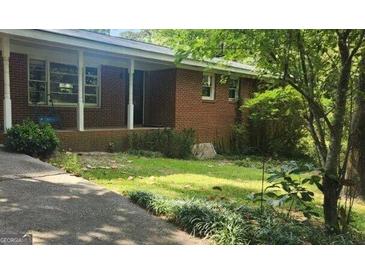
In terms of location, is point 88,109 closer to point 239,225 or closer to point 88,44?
point 88,44

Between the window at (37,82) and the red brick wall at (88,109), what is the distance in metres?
0.18

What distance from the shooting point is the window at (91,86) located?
13398 mm

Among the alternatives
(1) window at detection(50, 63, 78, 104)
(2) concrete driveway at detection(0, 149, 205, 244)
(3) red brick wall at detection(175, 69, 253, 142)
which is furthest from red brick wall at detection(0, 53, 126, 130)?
(2) concrete driveway at detection(0, 149, 205, 244)

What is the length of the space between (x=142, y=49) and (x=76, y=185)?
7429 millimetres

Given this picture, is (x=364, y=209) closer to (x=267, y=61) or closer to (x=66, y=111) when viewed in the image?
(x=267, y=61)

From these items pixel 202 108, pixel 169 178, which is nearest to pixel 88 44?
pixel 169 178

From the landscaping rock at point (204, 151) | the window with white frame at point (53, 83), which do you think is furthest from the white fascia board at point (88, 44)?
the landscaping rock at point (204, 151)

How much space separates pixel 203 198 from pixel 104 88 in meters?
8.66

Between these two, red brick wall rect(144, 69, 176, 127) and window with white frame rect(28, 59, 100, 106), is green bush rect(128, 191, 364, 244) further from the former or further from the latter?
red brick wall rect(144, 69, 176, 127)

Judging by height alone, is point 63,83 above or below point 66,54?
below

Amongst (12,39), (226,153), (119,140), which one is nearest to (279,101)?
(119,140)

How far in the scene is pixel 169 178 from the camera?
834 cm

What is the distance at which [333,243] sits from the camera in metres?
4.44

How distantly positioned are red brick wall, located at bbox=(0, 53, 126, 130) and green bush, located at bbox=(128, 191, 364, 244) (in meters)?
7.66
